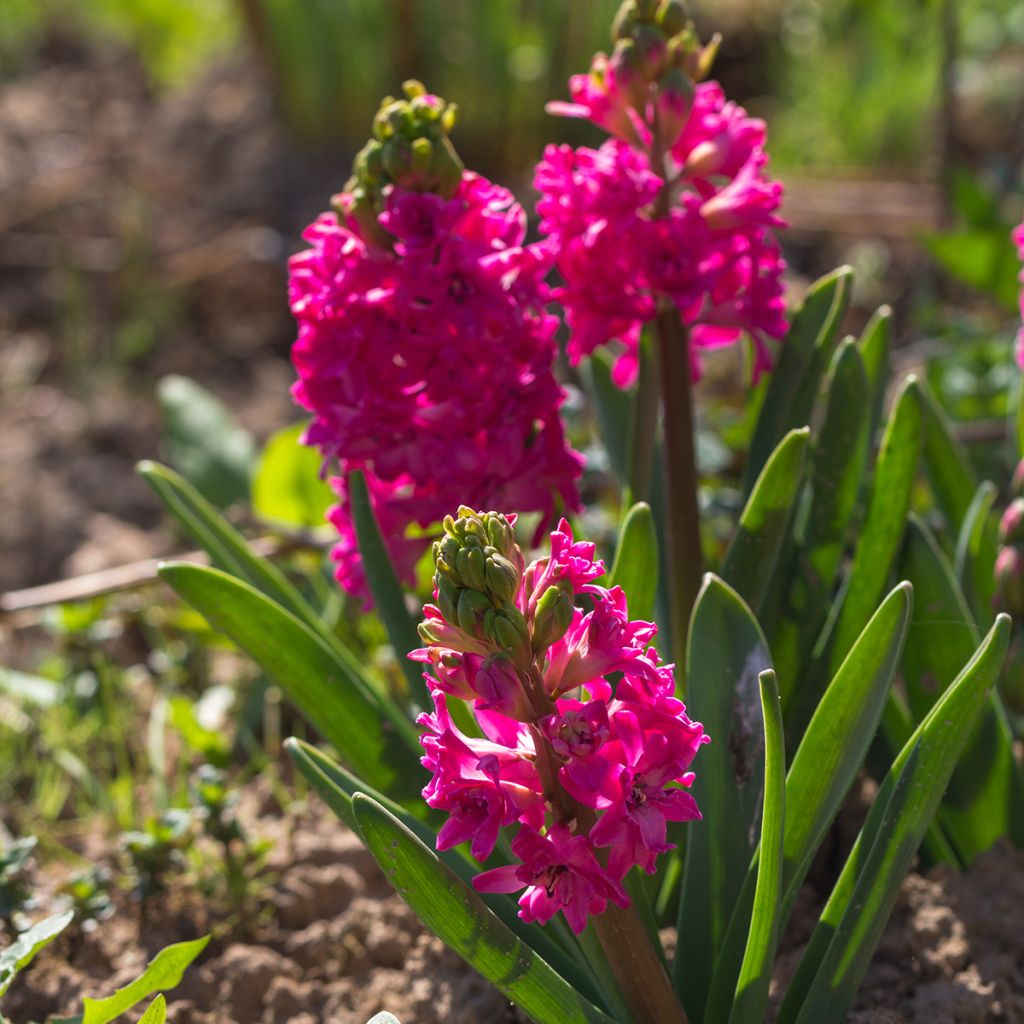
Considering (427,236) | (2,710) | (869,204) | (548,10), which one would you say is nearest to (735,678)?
(427,236)

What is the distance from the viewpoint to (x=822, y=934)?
1.34 metres

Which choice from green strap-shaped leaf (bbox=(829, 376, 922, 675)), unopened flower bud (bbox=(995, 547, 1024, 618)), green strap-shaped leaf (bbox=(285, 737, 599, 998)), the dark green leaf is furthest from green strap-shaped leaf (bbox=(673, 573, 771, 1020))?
the dark green leaf

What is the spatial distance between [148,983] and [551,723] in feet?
1.95

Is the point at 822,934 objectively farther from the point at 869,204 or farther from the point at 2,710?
the point at 869,204

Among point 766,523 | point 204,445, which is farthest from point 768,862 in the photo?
point 204,445

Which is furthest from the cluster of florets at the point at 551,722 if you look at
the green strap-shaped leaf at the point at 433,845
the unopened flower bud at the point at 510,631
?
the green strap-shaped leaf at the point at 433,845

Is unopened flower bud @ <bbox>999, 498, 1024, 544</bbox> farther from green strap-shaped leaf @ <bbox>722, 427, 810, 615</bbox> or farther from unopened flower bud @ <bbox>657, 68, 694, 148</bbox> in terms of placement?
unopened flower bud @ <bbox>657, 68, 694, 148</bbox>

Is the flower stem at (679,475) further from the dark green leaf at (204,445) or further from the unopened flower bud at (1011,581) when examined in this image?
the dark green leaf at (204,445)

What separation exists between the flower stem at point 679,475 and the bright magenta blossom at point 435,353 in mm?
175

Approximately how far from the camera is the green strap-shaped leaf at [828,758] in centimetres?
129

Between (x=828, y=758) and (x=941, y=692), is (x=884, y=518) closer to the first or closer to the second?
(x=941, y=692)

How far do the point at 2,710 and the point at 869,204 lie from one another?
2.71m

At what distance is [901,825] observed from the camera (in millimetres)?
1239

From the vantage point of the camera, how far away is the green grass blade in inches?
64.2
